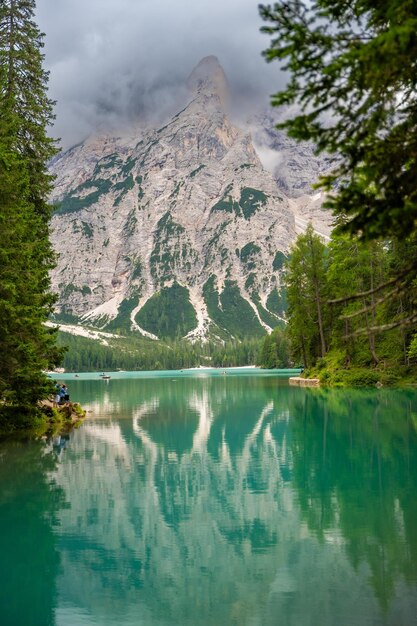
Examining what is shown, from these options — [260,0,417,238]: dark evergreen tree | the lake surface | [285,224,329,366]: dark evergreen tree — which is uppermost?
[285,224,329,366]: dark evergreen tree

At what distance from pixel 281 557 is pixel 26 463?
15236 mm

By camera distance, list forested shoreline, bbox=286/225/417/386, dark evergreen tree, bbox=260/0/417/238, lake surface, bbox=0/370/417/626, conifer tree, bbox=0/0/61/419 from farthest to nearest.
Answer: forested shoreline, bbox=286/225/417/386 → conifer tree, bbox=0/0/61/419 → lake surface, bbox=0/370/417/626 → dark evergreen tree, bbox=260/0/417/238

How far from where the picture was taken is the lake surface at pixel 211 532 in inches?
404

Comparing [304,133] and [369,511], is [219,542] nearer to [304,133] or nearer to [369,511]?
[369,511]

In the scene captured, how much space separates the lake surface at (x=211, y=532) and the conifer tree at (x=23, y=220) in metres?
4.16

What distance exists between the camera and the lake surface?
10.3 meters

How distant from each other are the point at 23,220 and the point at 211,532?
1808cm

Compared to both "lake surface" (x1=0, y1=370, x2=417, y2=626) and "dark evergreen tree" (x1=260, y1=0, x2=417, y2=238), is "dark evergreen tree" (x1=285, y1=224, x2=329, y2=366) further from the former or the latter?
"dark evergreen tree" (x1=260, y1=0, x2=417, y2=238)

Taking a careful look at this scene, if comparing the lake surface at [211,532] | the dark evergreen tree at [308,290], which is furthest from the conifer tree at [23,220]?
the dark evergreen tree at [308,290]

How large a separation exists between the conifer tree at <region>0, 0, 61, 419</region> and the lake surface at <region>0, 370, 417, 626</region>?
4159 millimetres

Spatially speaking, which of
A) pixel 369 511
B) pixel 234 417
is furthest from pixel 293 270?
pixel 369 511

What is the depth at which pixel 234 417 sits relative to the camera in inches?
1694

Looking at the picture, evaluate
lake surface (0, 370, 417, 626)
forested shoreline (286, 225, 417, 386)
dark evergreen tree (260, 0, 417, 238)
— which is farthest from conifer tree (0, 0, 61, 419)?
forested shoreline (286, 225, 417, 386)

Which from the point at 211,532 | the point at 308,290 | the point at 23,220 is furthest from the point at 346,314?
the point at 211,532
